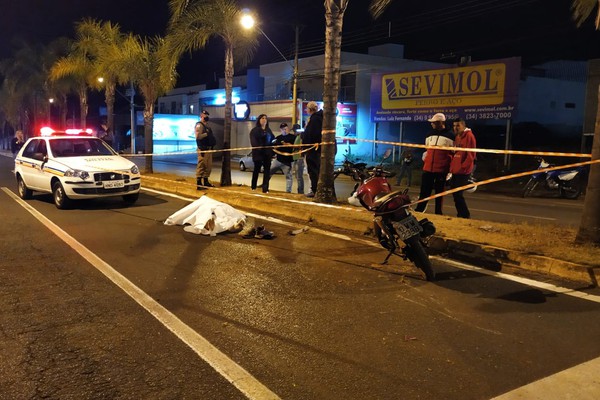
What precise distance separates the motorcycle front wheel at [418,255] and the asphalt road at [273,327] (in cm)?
13

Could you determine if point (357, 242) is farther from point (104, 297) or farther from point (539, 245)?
point (104, 297)

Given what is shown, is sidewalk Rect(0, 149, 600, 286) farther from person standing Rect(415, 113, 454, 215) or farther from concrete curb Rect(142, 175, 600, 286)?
person standing Rect(415, 113, 454, 215)

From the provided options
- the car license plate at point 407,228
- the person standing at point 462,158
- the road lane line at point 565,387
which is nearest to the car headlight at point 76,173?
the person standing at point 462,158

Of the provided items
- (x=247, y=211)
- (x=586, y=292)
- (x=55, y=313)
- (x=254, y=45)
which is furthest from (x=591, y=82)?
(x=55, y=313)

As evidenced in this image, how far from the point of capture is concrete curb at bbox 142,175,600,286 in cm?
596

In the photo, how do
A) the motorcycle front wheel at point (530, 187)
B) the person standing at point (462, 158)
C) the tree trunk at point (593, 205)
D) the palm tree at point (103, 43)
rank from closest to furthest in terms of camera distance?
the tree trunk at point (593, 205) → the person standing at point (462, 158) → the motorcycle front wheel at point (530, 187) → the palm tree at point (103, 43)

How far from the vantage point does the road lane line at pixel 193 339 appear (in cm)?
346

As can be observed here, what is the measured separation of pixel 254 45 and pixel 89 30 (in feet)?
37.2

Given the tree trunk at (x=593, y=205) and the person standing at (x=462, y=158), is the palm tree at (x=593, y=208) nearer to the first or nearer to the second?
the tree trunk at (x=593, y=205)

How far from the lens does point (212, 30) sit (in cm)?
1520

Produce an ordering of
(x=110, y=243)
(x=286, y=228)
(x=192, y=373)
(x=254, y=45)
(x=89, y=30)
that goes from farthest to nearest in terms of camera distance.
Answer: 1. (x=89, y=30)
2. (x=254, y=45)
3. (x=286, y=228)
4. (x=110, y=243)
5. (x=192, y=373)

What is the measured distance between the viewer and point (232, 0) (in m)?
14.9

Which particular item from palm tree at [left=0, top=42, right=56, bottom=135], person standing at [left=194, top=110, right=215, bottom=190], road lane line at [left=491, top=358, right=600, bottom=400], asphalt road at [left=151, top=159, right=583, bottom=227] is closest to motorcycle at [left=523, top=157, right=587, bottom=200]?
asphalt road at [left=151, top=159, right=583, bottom=227]

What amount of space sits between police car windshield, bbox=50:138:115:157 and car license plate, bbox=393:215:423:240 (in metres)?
8.45
